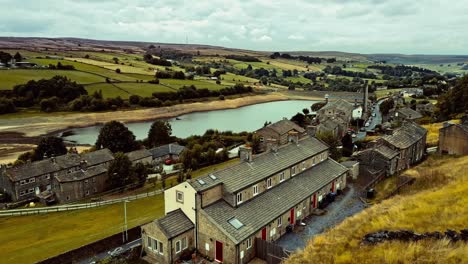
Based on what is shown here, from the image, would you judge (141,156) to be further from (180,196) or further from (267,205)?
(267,205)

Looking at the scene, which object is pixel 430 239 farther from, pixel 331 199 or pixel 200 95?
pixel 200 95

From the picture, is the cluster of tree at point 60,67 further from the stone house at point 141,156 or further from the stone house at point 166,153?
the stone house at point 141,156

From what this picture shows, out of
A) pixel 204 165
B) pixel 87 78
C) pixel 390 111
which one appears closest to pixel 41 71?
pixel 87 78

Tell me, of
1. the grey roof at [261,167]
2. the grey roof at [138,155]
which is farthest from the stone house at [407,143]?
the grey roof at [138,155]

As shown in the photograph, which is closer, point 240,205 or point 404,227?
point 404,227

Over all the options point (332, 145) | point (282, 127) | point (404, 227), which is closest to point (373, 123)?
point (282, 127)
